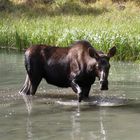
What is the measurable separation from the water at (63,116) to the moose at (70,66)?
40 centimetres

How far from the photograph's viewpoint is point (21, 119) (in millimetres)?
9789

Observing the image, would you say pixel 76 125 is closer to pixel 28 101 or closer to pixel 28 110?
pixel 28 110

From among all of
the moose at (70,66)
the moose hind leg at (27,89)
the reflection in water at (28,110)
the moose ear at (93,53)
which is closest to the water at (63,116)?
the reflection in water at (28,110)

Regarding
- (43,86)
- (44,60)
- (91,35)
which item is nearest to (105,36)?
(91,35)

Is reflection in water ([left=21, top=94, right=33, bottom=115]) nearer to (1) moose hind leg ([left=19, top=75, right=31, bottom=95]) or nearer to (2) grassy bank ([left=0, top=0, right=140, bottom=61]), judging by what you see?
(1) moose hind leg ([left=19, top=75, right=31, bottom=95])

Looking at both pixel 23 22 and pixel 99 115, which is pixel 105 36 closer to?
pixel 23 22

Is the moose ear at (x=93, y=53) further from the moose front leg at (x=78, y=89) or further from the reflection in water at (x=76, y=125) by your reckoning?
the reflection in water at (x=76, y=125)

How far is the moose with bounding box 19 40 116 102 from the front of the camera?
11.0 metres

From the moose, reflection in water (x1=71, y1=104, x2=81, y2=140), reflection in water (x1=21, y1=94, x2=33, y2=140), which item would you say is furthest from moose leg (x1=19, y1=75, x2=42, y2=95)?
reflection in water (x1=71, y1=104, x2=81, y2=140)

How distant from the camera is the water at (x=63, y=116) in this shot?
8.52 m

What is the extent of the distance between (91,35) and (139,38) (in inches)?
88.9

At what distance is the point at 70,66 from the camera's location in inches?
465

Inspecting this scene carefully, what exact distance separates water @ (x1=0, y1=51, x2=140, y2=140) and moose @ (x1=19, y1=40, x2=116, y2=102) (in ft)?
1.33

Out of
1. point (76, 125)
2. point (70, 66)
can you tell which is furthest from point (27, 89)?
point (76, 125)
